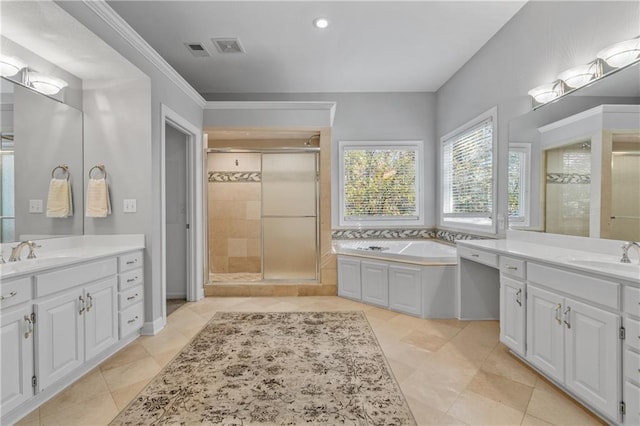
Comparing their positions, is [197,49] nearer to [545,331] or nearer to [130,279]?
[130,279]

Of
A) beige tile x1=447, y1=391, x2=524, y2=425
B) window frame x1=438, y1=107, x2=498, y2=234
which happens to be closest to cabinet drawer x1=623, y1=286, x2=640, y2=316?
beige tile x1=447, y1=391, x2=524, y2=425

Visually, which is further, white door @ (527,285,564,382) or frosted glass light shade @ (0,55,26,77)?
frosted glass light shade @ (0,55,26,77)

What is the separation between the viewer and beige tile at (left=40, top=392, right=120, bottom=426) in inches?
64.2

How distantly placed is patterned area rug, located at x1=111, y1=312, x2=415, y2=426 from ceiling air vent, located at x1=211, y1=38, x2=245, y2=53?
9.51 ft

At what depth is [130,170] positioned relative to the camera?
107 inches

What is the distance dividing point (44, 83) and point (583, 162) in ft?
13.2

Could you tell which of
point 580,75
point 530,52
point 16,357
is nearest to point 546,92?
point 580,75

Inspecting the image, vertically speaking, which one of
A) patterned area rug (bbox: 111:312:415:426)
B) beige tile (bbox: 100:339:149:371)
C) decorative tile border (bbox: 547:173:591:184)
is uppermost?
decorative tile border (bbox: 547:173:591:184)

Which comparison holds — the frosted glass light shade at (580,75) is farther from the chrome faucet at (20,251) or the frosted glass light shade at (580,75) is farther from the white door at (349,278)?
the chrome faucet at (20,251)

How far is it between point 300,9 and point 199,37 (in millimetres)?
1137

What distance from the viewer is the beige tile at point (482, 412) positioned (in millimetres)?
1616

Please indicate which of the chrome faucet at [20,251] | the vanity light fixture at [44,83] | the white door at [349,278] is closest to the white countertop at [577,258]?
the white door at [349,278]

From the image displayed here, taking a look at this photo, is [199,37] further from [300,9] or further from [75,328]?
[75,328]

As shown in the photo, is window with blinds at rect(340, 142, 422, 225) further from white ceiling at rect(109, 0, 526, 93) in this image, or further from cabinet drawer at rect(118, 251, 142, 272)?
cabinet drawer at rect(118, 251, 142, 272)
